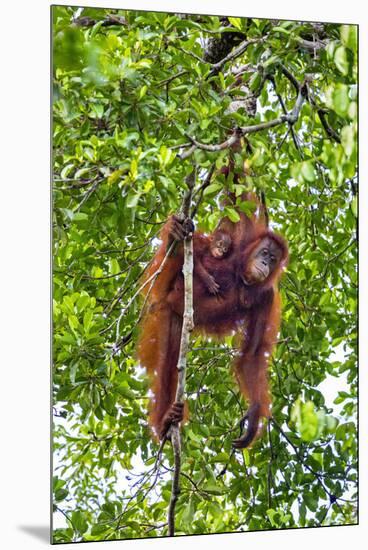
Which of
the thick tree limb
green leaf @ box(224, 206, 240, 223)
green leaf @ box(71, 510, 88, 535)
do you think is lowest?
green leaf @ box(71, 510, 88, 535)

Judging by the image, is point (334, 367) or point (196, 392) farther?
point (334, 367)

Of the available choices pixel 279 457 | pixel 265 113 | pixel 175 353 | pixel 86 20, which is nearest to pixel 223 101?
pixel 265 113

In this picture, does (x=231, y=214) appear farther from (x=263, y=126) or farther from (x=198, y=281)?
(x=263, y=126)

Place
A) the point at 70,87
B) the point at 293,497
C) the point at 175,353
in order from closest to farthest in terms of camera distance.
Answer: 1. the point at 70,87
2. the point at 175,353
3. the point at 293,497

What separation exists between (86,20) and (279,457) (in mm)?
1912

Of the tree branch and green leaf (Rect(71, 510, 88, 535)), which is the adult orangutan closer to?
the tree branch

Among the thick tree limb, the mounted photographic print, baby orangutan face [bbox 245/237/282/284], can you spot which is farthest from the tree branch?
baby orangutan face [bbox 245/237/282/284]

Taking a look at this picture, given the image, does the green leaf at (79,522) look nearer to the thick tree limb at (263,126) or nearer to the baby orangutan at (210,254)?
the baby orangutan at (210,254)

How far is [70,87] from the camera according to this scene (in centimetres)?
307

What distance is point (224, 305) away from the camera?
3.36 m

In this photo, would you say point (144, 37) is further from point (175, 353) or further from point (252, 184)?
point (175, 353)

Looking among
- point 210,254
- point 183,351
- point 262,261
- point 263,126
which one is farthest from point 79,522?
point 263,126

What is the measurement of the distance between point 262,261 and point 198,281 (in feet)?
0.95

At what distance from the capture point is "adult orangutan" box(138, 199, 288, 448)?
3.25m
